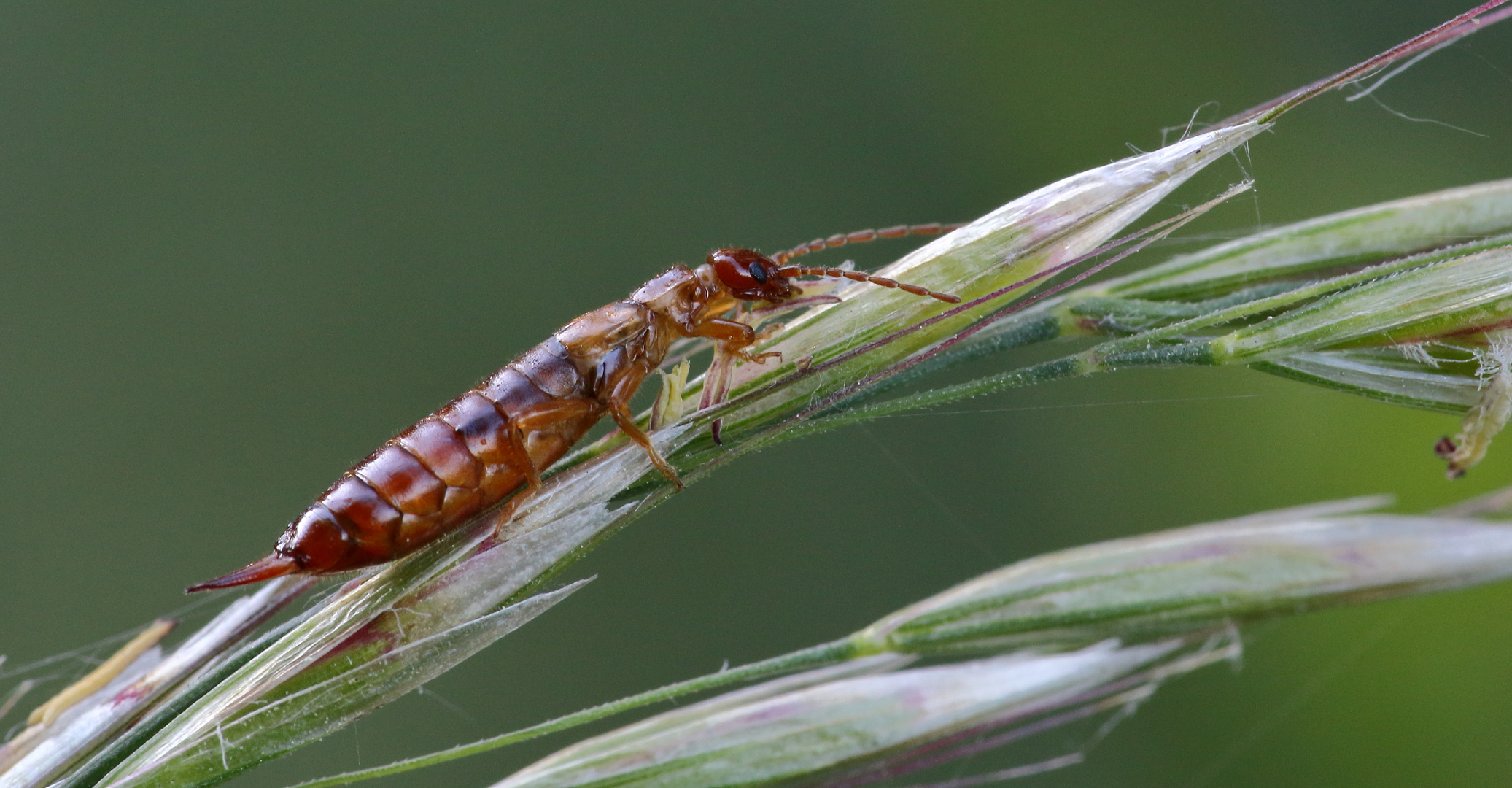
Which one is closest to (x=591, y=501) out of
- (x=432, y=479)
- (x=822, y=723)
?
(x=432, y=479)

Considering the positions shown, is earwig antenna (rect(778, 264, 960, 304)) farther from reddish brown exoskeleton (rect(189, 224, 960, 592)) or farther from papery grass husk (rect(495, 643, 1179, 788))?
papery grass husk (rect(495, 643, 1179, 788))

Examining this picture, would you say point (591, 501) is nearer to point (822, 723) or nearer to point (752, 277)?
point (822, 723)

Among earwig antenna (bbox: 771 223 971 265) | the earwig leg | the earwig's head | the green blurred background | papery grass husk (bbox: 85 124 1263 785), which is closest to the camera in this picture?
papery grass husk (bbox: 85 124 1263 785)

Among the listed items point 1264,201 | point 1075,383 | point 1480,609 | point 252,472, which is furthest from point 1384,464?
point 252,472

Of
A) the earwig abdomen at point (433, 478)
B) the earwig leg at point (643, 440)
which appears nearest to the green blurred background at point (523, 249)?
the earwig abdomen at point (433, 478)

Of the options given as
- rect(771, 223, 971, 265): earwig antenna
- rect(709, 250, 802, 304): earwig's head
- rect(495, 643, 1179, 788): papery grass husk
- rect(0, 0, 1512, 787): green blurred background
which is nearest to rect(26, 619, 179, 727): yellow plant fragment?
rect(495, 643, 1179, 788): papery grass husk

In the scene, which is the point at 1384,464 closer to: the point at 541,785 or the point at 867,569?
the point at 867,569
